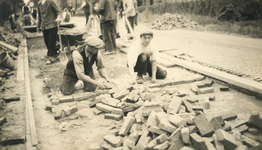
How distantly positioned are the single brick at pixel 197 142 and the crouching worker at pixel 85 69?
1672 millimetres

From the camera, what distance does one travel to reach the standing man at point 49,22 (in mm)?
3418

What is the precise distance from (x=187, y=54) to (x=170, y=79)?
672 mm

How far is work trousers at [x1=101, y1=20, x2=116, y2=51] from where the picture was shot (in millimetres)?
4047

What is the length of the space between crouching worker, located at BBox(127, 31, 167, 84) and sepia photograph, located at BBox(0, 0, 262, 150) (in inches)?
0.7

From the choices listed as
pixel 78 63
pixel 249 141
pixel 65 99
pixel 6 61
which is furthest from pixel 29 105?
pixel 249 141

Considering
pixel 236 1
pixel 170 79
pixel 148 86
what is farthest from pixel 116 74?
pixel 236 1

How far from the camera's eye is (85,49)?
382 cm

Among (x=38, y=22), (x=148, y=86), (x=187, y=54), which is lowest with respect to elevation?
(x=148, y=86)

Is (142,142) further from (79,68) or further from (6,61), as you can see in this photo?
(6,61)

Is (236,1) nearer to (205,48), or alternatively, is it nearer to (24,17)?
(205,48)

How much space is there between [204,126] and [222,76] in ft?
5.19

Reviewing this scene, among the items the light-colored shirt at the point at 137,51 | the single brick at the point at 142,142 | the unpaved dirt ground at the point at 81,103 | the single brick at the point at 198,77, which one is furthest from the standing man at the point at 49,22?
the single brick at the point at 198,77

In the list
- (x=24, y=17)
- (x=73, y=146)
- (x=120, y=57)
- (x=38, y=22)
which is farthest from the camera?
(x=120, y=57)

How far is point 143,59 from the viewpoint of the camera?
162 inches
